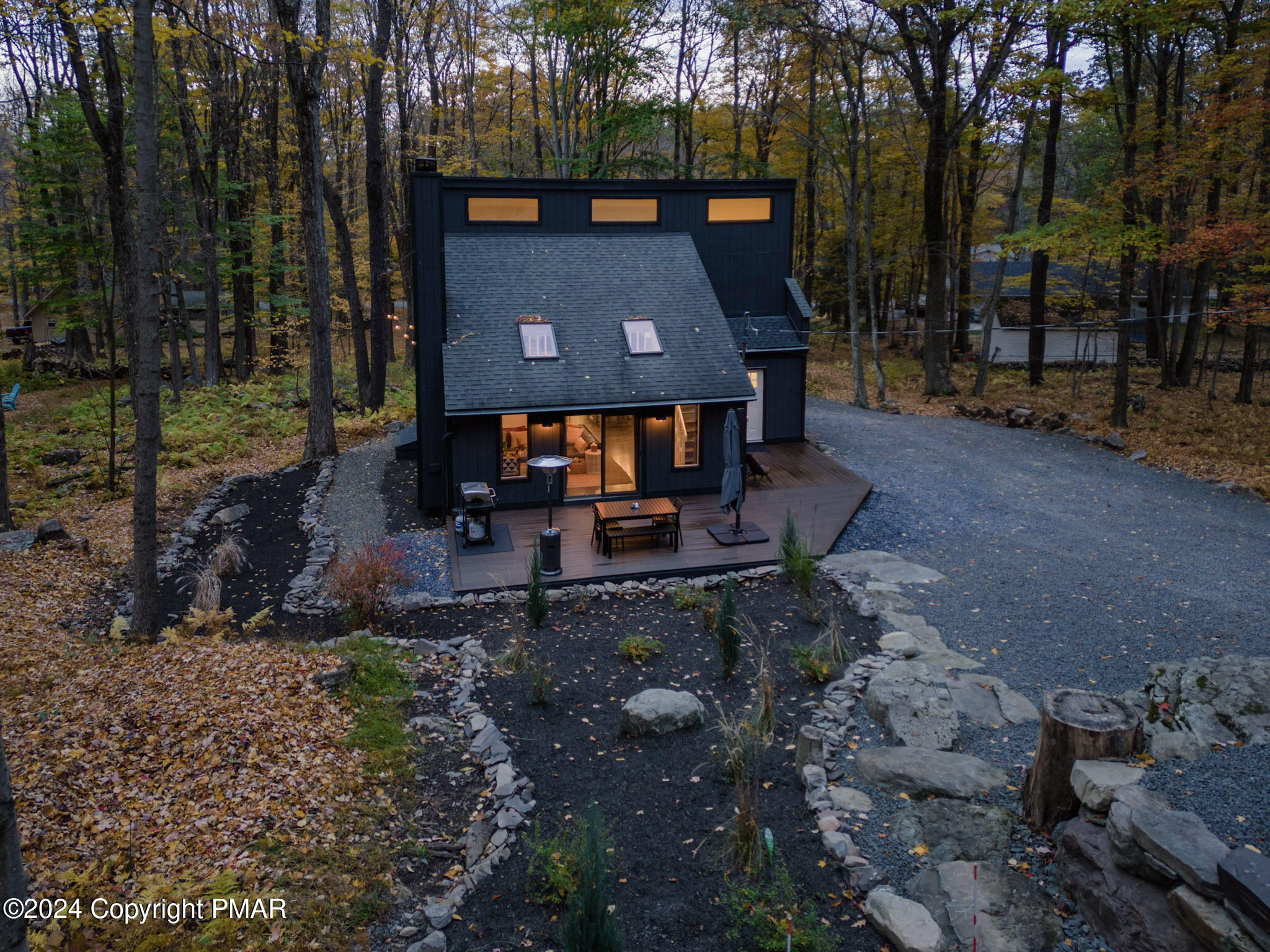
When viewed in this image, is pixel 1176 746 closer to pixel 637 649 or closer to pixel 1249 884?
pixel 1249 884

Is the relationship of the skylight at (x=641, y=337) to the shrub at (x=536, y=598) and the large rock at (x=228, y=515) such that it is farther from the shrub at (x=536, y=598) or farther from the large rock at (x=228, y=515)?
the large rock at (x=228, y=515)

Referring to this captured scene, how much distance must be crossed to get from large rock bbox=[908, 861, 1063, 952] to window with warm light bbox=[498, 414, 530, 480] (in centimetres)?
999

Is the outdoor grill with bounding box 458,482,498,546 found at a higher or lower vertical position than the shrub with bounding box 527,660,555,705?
higher

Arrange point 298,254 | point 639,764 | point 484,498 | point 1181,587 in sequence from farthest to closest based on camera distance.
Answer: point 298,254 → point 484,498 → point 1181,587 → point 639,764

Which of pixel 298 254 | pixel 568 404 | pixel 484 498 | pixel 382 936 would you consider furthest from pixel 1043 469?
pixel 298 254

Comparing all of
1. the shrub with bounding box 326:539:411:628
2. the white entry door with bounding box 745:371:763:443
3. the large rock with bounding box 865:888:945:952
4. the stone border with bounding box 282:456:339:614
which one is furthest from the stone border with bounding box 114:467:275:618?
the white entry door with bounding box 745:371:763:443

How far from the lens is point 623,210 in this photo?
1677 cm

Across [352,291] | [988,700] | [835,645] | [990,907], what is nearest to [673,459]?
[835,645]

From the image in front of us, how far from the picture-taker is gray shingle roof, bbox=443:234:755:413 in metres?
13.6

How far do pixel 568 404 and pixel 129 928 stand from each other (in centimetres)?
996

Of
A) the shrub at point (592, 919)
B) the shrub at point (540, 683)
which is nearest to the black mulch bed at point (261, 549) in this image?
the shrub at point (540, 683)

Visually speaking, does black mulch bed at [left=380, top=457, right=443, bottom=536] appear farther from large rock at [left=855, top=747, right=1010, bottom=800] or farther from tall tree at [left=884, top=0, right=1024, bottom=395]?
tall tree at [left=884, top=0, right=1024, bottom=395]

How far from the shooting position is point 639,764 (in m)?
6.82

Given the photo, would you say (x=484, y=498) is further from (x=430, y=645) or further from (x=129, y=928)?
(x=129, y=928)
